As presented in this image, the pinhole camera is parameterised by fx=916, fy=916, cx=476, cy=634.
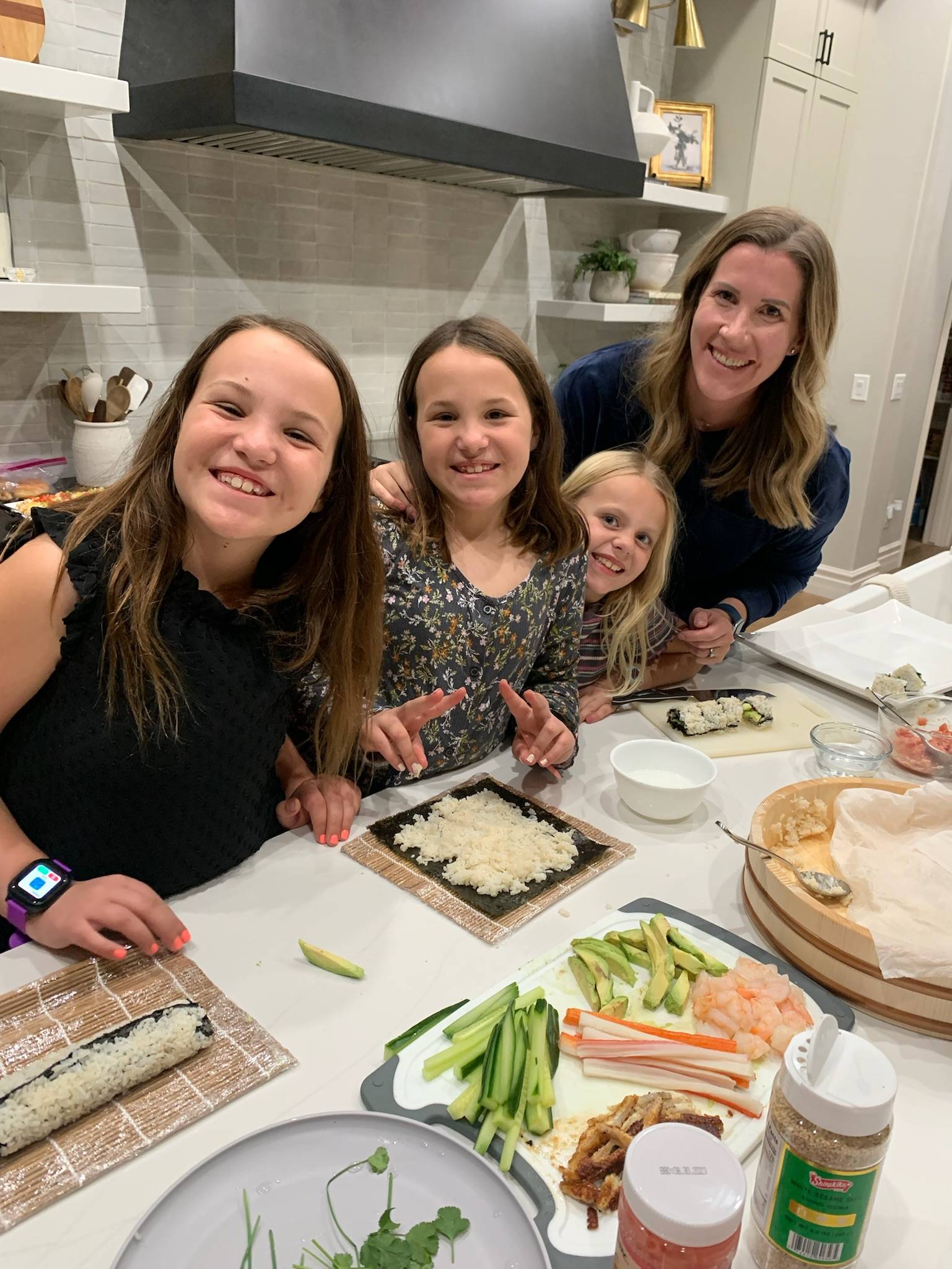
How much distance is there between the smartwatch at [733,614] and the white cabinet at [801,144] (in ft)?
9.20

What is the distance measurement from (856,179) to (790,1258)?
17.2ft

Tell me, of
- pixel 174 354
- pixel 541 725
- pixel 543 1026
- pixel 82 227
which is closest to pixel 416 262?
pixel 174 354

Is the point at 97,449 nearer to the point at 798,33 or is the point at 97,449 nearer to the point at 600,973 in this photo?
the point at 600,973

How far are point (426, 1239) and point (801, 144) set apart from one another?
489cm

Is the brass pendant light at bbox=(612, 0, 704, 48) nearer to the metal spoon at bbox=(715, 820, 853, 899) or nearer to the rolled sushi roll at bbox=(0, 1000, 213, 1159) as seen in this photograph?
the metal spoon at bbox=(715, 820, 853, 899)

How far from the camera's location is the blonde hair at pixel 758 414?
70.5 inches

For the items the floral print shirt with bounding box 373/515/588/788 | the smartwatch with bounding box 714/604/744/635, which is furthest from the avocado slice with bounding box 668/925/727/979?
the smartwatch with bounding box 714/604/744/635

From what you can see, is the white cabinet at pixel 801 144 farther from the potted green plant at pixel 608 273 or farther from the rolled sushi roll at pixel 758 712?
the rolled sushi roll at pixel 758 712

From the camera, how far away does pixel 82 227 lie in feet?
8.44

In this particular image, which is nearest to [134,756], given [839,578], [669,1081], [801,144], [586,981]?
[586,981]

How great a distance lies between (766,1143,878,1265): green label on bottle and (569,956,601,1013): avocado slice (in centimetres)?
28

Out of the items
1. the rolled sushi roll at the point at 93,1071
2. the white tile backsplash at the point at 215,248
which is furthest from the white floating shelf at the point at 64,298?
the rolled sushi roll at the point at 93,1071

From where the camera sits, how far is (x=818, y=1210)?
630mm

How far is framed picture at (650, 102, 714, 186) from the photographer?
13.5ft
